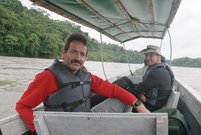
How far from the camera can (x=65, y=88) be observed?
2.26 metres

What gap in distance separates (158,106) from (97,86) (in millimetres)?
1140

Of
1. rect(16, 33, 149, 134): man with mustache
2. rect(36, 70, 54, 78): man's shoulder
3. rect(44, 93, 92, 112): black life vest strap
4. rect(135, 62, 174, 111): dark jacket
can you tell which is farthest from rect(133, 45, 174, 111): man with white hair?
rect(36, 70, 54, 78): man's shoulder

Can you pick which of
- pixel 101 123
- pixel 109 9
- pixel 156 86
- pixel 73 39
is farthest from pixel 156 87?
pixel 101 123

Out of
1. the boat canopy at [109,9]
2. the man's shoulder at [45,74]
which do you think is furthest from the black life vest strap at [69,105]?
the boat canopy at [109,9]

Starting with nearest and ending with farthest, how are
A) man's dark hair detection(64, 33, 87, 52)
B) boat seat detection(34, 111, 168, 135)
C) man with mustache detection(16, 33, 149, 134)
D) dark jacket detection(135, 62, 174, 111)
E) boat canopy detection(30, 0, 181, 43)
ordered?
boat seat detection(34, 111, 168, 135), man with mustache detection(16, 33, 149, 134), man's dark hair detection(64, 33, 87, 52), boat canopy detection(30, 0, 181, 43), dark jacket detection(135, 62, 174, 111)

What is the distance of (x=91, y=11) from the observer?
3551mm

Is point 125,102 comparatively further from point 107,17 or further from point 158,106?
point 107,17

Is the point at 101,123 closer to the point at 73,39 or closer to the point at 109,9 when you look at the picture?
the point at 73,39

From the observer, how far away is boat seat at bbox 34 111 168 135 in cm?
162

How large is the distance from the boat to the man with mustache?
180 millimetres

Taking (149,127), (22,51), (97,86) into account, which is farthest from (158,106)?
(22,51)

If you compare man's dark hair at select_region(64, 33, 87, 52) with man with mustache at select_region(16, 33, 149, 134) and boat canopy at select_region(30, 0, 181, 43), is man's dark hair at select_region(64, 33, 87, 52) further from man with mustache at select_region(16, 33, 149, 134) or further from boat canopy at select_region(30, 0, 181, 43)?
boat canopy at select_region(30, 0, 181, 43)

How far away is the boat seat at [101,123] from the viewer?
162 centimetres

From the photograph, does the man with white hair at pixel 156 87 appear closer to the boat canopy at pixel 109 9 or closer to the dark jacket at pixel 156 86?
the dark jacket at pixel 156 86
